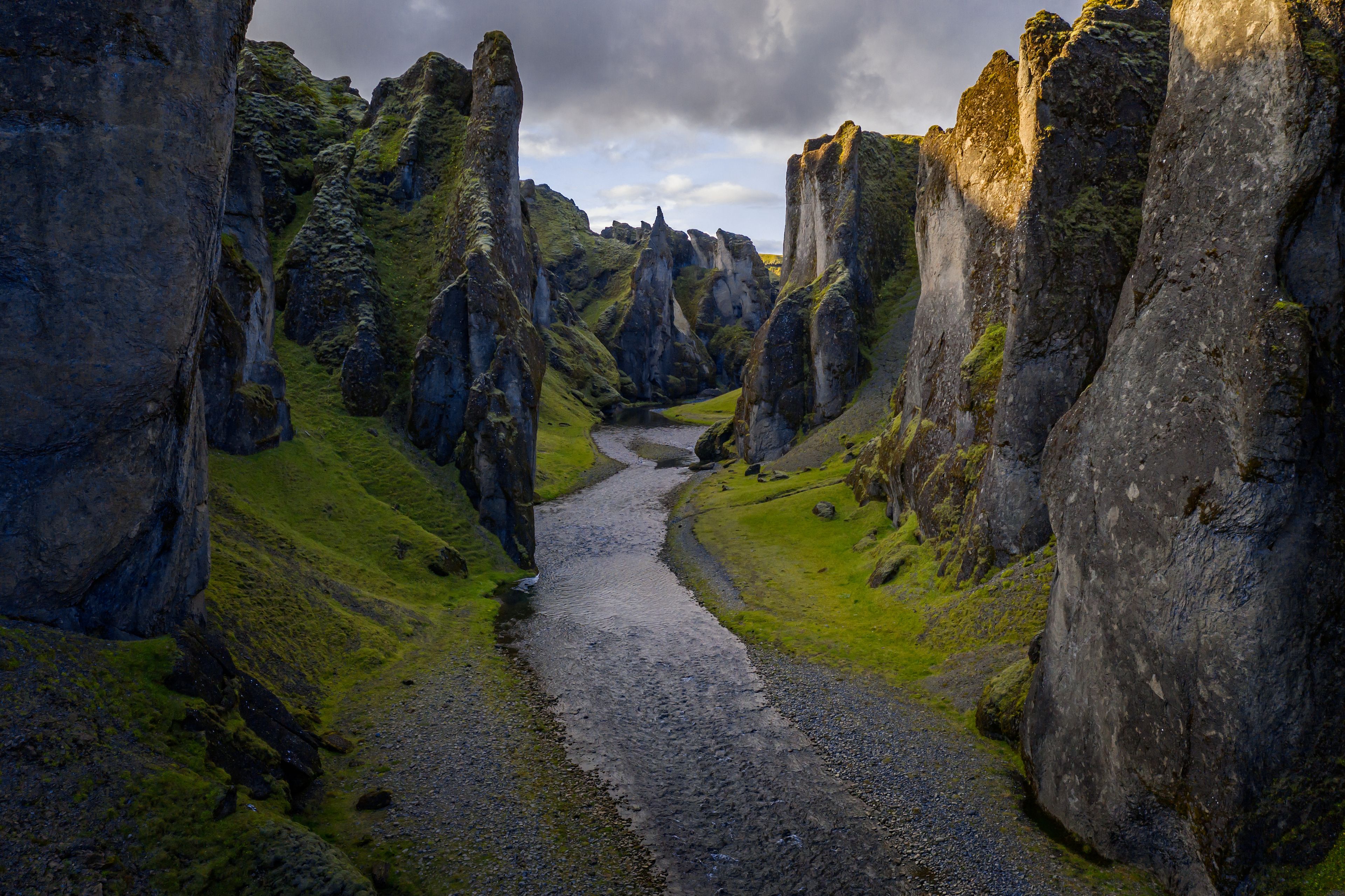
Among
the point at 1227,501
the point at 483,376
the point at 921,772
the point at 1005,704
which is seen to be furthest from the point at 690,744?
the point at 483,376

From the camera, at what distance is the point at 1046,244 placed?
3172 cm

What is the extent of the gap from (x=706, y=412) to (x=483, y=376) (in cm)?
10036

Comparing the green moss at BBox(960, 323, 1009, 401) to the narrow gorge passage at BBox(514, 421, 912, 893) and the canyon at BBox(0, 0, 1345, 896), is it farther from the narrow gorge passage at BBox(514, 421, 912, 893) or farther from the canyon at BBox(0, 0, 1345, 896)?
the narrow gorge passage at BBox(514, 421, 912, 893)

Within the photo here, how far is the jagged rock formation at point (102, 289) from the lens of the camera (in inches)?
731

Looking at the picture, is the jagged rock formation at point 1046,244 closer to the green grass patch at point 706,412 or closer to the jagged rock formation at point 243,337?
the jagged rock formation at point 243,337

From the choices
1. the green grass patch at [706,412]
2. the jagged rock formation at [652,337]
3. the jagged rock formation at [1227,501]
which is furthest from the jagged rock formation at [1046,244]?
the jagged rock formation at [652,337]

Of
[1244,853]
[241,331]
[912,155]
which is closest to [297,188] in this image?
[241,331]

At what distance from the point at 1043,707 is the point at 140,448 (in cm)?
2829

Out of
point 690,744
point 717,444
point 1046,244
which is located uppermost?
point 1046,244

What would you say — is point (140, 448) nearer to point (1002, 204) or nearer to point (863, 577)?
point (863, 577)

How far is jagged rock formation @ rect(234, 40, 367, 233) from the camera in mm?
62062

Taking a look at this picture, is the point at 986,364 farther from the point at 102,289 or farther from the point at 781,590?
the point at 102,289

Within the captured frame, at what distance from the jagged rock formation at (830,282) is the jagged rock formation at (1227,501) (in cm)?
6562

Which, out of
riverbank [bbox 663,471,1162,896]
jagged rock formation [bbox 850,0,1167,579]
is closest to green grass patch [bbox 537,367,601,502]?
riverbank [bbox 663,471,1162,896]
